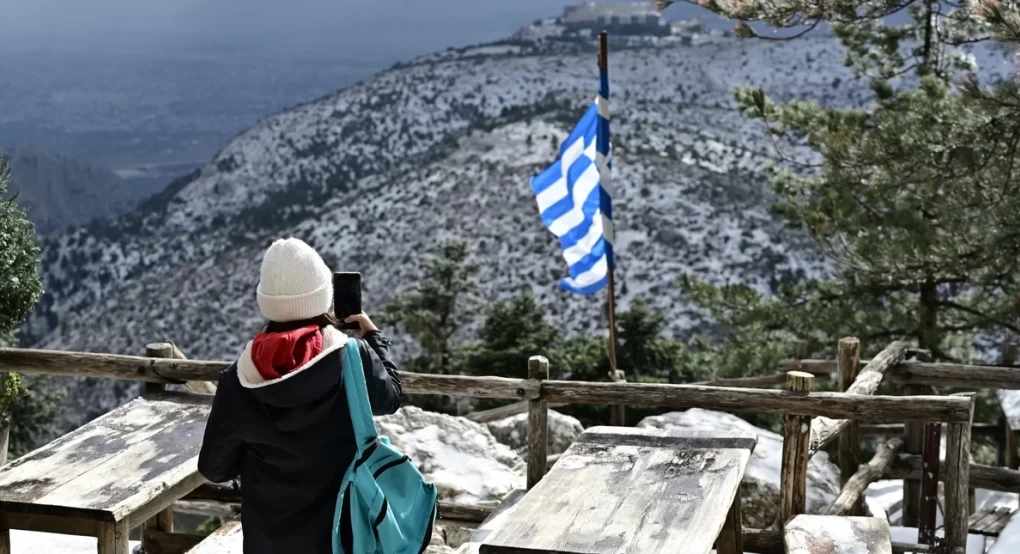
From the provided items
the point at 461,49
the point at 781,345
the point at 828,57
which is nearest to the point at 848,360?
the point at 781,345

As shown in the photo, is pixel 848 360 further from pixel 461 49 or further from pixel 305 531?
pixel 461 49

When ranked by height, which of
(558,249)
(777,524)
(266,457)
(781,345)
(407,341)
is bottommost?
(407,341)

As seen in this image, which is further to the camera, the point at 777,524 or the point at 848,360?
the point at 848,360

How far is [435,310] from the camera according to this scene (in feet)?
84.8

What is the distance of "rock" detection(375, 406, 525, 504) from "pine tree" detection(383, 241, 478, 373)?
15.4 meters

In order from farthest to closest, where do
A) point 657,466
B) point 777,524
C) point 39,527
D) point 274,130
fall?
point 274,130 → point 777,524 → point 657,466 → point 39,527

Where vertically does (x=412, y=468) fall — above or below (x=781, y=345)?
above

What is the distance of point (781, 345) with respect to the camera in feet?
49.2

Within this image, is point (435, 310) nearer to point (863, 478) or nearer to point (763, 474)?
point (763, 474)

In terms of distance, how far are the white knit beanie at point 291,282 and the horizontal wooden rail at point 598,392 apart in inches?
82.3

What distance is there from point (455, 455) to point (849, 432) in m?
2.93

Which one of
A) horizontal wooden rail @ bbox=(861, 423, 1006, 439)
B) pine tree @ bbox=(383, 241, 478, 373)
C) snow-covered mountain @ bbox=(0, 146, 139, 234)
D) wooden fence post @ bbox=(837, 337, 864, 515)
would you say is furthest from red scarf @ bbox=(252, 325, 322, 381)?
snow-covered mountain @ bbox=(0, 146, 139, 234)

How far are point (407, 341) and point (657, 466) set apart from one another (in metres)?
40.4

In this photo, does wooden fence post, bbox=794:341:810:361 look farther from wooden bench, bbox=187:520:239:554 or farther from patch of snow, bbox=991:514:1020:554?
wooden bench, bbox=187:520:239:554
